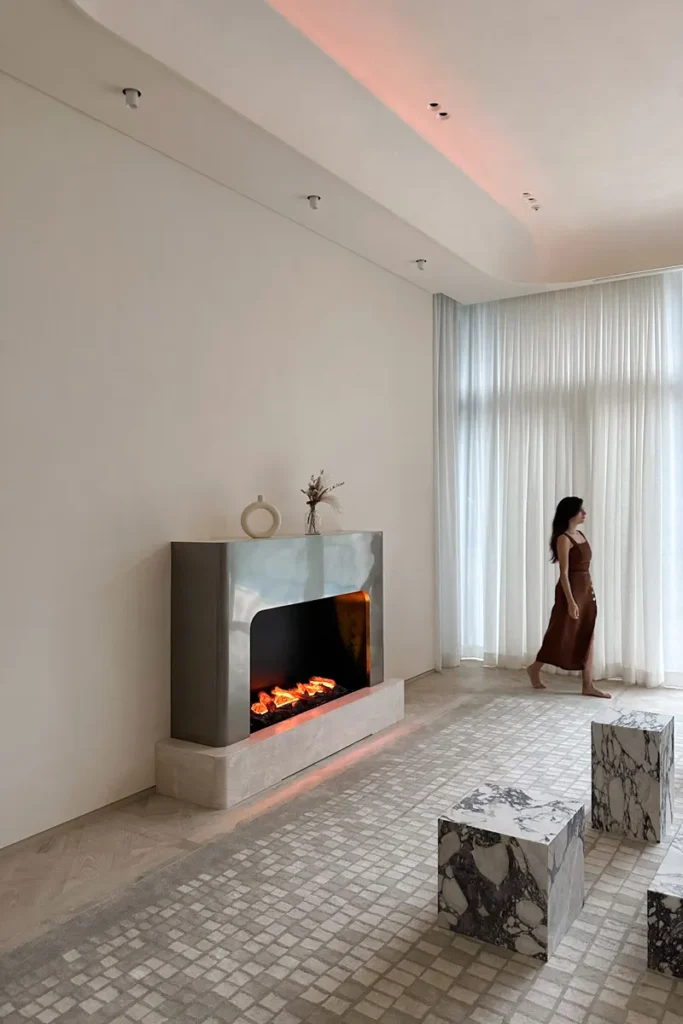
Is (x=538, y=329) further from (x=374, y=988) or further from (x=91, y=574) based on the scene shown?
(x=374, y=988)

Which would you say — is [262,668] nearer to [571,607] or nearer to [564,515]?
[571,607]

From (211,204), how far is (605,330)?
3.53m

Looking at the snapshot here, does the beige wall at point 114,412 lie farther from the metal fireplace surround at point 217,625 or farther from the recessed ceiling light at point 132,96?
the recessed ceiling light at point 132,96

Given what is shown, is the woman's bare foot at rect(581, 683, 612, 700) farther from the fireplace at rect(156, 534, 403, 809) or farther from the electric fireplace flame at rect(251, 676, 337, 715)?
the electric fireplace flame at rect(251, 676, 337, 715)

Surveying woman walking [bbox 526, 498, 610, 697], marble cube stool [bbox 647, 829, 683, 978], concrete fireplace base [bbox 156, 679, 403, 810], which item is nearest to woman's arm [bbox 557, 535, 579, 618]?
woman walking [bbox 526, 498, 610, 697]

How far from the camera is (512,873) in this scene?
238 centimetres

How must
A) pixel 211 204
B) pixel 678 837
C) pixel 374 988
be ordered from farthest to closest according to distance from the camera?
1. pixel 211 204
2. pixel 678 837
3. pixel 374 988

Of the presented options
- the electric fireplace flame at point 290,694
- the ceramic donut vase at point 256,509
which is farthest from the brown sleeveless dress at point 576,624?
the ceramic donut vase at point 256,509

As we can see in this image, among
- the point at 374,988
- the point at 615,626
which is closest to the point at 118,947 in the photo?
the point at 374,988

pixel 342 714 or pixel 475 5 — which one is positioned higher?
pixel 475 5

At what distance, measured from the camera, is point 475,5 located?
11.4 feet

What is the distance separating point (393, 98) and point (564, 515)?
3.03 metres

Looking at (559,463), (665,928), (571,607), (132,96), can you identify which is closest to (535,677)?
(571,607)

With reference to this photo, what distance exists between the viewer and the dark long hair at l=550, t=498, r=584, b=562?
570cm
